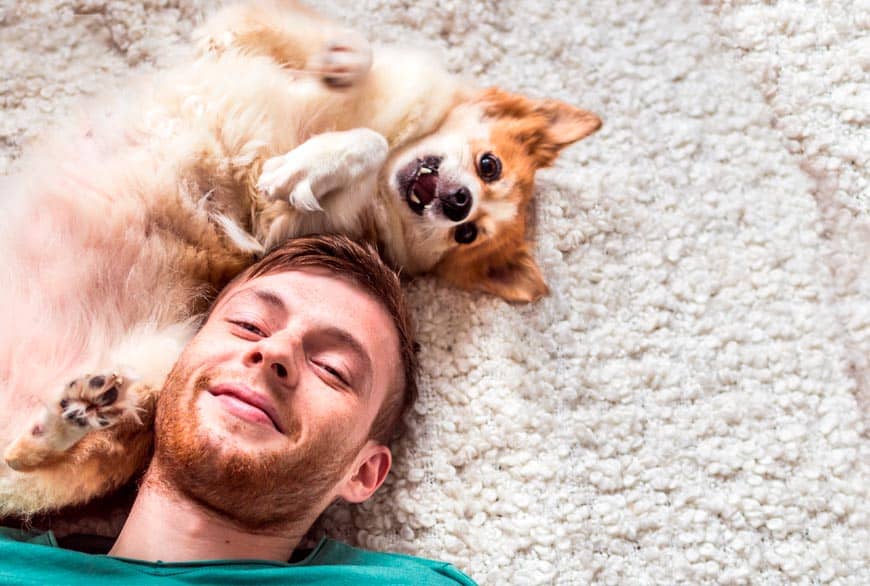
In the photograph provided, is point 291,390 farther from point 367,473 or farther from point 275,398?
point 367,473

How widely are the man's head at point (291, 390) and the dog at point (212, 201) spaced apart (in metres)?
0.13

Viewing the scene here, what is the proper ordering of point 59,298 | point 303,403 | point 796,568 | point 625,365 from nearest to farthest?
point 303,403
point 59,298
point 796,568
point 625,365

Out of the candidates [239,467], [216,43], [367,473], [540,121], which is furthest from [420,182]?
[239,467]

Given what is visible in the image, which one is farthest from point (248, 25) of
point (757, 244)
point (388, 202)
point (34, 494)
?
point (757, 244)

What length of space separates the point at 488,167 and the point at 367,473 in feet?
3.05

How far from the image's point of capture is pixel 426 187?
2348 millimetres

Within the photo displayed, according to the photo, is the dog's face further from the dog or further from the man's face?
the man's face

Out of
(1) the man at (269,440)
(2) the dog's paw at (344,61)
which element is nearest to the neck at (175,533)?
(1) the man at (269,440)

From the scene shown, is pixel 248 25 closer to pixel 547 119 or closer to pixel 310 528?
pixel 547 119

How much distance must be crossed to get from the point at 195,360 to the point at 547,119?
1.27 meters

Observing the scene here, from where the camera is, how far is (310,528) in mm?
2309

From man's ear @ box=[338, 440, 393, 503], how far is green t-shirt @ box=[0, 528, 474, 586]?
0.45 ft

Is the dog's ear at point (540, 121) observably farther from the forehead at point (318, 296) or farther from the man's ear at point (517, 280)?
the forehead at point (318, 296)

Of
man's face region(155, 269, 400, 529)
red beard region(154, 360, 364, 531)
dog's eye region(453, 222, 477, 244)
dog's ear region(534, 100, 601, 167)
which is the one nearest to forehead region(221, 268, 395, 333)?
man's face region(155, 269, 400, 529)
